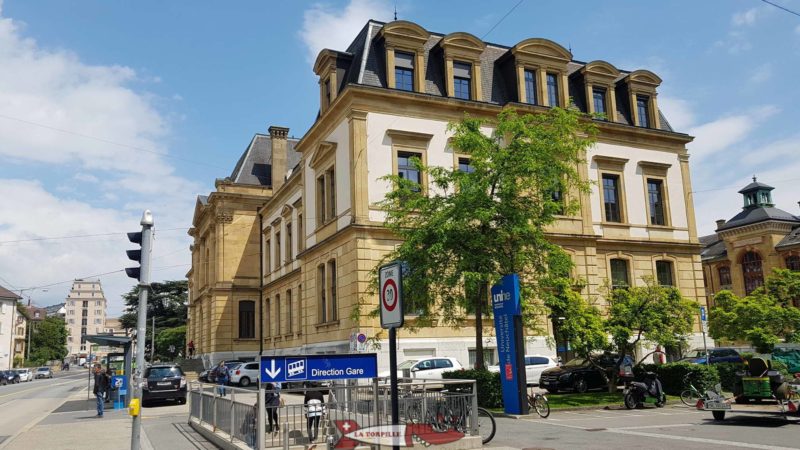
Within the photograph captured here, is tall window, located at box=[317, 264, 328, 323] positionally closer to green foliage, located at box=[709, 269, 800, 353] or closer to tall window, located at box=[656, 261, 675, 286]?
tall window, located at box=[656, 261, 675, 286]

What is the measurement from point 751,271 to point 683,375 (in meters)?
58.4

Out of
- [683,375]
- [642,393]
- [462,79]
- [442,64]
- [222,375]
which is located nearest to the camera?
[642,393]

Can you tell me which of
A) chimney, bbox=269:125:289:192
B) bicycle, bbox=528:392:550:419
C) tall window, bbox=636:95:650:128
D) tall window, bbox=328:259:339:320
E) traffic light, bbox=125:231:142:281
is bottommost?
bicycle, bbox=528:392:550:419

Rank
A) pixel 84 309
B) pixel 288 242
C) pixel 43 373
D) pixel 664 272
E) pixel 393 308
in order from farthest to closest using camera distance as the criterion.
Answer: pixel 84 309 < pixel 43 373 < pixel 288 242 < pixel 664 272 < pixel 393 308

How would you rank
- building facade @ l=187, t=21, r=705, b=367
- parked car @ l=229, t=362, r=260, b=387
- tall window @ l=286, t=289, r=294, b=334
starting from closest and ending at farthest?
building facade @ l=187, t=21, r=705, b=367 → parked car @ l=229, t=362, r=260, b=387 → tall window @ l=286, t=289, r=294, b=334

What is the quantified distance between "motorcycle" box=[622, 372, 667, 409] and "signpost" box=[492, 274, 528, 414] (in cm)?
468

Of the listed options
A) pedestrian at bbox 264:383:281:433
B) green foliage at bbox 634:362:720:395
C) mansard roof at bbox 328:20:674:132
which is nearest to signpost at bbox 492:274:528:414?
pedestrian at bbox 264:383:281:433

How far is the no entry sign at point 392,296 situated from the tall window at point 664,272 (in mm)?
31983

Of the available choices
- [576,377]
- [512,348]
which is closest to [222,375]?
[576,377]

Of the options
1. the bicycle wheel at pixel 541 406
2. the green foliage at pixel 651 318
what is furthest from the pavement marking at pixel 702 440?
the green foliage at pixel 651 318

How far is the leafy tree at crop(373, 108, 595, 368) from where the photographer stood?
2166 centimetres

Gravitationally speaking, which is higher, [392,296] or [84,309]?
[84,309]

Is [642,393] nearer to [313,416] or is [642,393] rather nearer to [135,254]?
[313,416]

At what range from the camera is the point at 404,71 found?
31.7m
